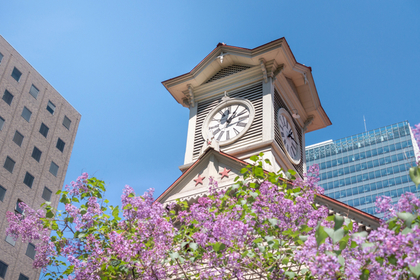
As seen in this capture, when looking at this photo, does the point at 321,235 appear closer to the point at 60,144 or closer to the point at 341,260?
the point at 341,260

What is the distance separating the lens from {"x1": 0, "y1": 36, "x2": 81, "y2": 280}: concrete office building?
47156mm

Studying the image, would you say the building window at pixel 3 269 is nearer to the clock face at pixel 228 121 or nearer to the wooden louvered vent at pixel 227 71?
the wooden louvered vent at pixel 227 71

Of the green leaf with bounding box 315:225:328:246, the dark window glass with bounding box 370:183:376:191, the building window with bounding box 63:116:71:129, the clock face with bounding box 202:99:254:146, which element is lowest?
the green leaf with bounding box 315:225:328:246

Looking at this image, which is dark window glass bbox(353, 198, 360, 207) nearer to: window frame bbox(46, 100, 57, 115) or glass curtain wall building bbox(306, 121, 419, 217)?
glass curtain wall building bbox(306, 121, 419, 217)

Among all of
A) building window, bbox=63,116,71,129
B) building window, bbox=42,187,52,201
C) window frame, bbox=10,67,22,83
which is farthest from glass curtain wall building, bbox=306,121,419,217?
window frame, bbox=10,67,22,83

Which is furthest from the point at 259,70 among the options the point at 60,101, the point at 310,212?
the point at 60,101

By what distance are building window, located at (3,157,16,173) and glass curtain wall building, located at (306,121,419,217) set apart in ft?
315

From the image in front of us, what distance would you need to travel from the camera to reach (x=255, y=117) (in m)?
20.4

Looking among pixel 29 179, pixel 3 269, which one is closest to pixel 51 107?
pixel 29 179

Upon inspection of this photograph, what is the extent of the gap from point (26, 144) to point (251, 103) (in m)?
39.0

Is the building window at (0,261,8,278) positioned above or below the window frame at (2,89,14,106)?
below

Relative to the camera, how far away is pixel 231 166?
16609 mm

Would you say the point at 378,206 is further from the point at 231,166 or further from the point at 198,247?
the point at 231,166

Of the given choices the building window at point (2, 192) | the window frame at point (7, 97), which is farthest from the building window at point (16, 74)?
the building window at point (2, 192)
